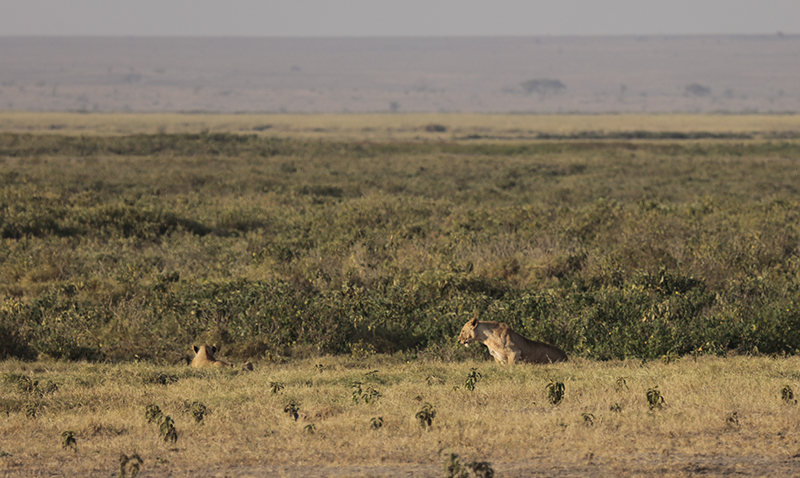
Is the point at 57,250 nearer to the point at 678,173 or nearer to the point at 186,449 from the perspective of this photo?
the point at 186,449

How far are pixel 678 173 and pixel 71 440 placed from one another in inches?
1465

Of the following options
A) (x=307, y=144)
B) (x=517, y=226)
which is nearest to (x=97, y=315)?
(x=517, y=226)

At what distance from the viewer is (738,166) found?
42594mm

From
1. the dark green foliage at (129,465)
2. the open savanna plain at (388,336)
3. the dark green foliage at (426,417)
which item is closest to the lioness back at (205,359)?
the open savanna plain at (388,336)

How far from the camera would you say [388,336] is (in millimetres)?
11328

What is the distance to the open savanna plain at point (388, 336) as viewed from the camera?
6359mm

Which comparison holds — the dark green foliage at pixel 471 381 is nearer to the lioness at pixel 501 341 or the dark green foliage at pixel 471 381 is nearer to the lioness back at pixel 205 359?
the lioness at pixel 501 341

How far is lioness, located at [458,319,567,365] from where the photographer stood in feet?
30.8

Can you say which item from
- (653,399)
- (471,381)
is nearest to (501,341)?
(471,381)

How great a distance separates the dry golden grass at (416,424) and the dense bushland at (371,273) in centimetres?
171

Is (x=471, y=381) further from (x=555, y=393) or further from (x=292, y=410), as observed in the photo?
(x=292, y=410)

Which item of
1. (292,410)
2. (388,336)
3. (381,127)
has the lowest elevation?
(388,336)

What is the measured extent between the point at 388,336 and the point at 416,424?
4.45 metres

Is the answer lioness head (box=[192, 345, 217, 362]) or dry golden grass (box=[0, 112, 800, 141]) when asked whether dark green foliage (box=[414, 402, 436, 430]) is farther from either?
dry golden grass (box=[0, 112, 800, 141])
